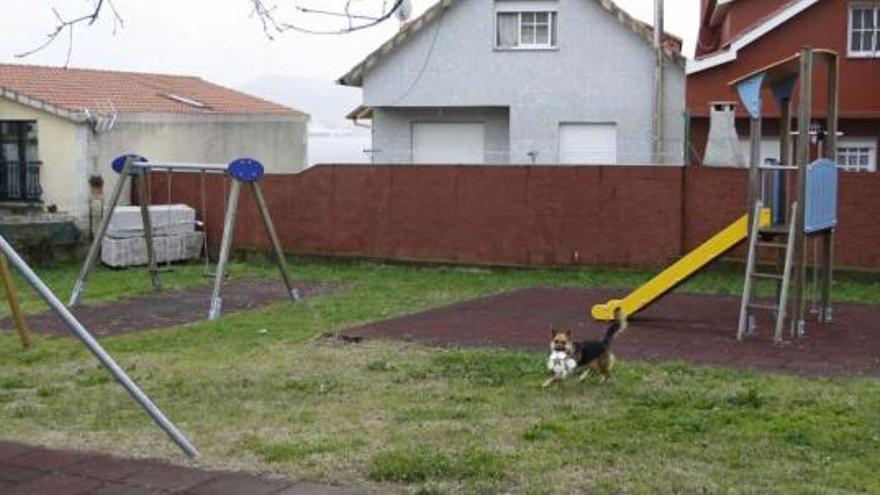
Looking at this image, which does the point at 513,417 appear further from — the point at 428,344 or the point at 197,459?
the point at 428,344

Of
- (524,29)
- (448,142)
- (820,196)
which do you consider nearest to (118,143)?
(448,142)

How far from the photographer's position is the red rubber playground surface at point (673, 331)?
10.3m

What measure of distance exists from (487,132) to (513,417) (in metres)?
20.8

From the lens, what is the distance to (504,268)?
18.7 metres

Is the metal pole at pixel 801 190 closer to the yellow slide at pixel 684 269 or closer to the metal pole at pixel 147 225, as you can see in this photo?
the yellow slide at pixel 684 269

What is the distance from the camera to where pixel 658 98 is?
26234 millimetres

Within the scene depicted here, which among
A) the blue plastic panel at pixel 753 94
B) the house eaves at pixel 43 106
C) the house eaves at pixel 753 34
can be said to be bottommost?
the blue plastic panel at pixel 753 94

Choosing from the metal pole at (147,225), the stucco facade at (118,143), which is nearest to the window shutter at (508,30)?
the stucco facade at (118,143)

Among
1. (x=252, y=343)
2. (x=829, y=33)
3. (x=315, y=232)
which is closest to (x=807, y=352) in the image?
A: (x=252, y=343)

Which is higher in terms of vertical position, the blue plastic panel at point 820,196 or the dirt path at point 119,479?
the blue plastic panel at point 820,196

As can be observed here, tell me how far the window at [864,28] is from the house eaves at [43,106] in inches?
580

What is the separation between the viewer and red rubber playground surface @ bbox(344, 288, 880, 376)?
10.3 meters

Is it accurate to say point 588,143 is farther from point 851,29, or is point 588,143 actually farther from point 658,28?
point 851,29

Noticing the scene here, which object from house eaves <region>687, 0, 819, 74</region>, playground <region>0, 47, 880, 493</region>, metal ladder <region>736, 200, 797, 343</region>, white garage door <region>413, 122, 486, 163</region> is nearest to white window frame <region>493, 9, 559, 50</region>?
white garage door <region>413, 122, 486, 163</region>
